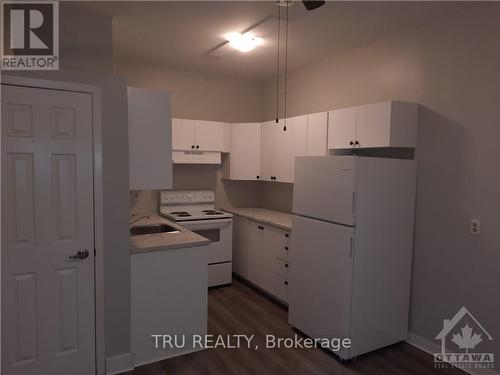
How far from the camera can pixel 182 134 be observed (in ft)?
14.3

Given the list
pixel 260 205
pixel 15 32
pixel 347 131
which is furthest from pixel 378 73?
pixel 15 32

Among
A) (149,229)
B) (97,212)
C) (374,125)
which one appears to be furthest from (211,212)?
(374,125)

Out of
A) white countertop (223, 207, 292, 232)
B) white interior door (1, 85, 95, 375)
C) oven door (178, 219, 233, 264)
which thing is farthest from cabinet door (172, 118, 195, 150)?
white interior door (1, 85, 95, 375)

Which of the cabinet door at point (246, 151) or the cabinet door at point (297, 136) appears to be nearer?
the cabinet door at point (297, 136)

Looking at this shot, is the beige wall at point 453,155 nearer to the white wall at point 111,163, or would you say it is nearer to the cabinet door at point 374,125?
the cabinet door at point 374,125

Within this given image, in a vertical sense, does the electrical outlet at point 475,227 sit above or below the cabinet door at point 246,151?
below

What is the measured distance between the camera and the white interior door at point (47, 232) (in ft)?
7.37

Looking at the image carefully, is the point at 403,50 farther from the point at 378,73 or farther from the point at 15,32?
the point at 15,32

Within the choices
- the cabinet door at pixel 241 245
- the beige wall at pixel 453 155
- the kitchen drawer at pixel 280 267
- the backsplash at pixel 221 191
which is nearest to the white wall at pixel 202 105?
the backsplash at pixel 221 191

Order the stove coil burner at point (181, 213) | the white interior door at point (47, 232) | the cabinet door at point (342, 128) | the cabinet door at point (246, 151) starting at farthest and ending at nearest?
the cabinet door at point (246, 151) < the stove coil burner at point (181, 213) < the cabinet door at point (342, 128) < the white interior door at point (47, 232)

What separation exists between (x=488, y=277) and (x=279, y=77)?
341cm

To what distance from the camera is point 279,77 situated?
4.79 meters

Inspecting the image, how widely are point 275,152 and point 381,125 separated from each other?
63.3 inches

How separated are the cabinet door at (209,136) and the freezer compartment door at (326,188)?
166cm
